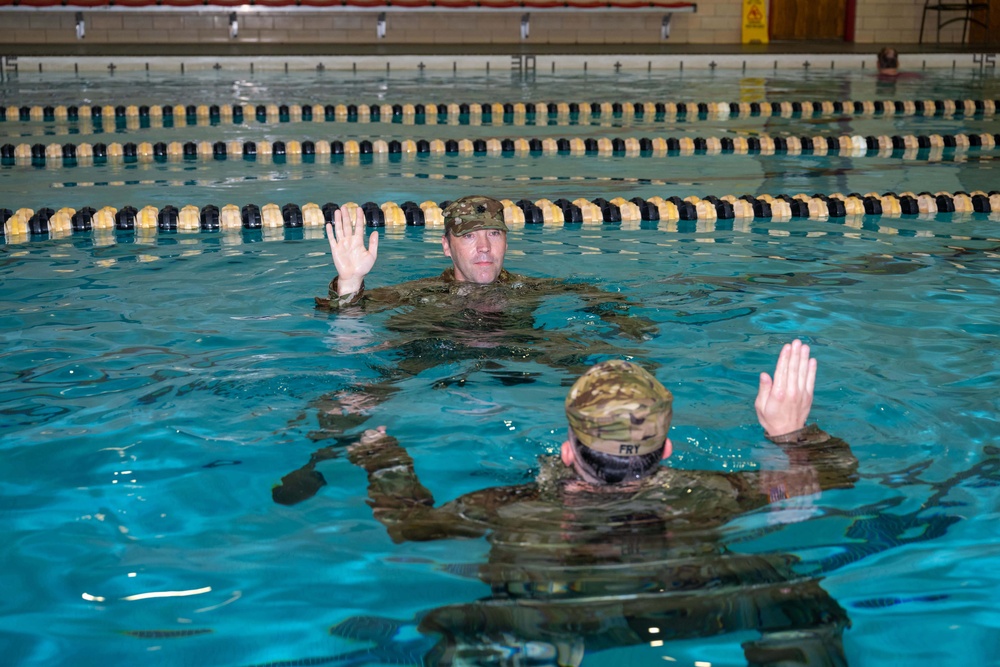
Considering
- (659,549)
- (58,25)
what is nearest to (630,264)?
(659,549)

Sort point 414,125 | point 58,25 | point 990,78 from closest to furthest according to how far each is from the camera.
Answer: point 414,125 → point 990,78 → point 58,25

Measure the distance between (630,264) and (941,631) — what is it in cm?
377

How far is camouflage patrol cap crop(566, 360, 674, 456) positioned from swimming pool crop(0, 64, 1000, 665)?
0.42 metres

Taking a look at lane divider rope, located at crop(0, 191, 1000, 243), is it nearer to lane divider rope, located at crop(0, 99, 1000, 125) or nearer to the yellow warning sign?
lane divider rope, located at crop(0, 99, 1000, 125)

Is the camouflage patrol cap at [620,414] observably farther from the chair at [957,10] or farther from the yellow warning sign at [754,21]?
the chair at [957,10]

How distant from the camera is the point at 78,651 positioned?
258 centimetres

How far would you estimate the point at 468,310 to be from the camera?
15.6ft

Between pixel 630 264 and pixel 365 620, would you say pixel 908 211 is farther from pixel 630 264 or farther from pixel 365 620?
pixel 365 620

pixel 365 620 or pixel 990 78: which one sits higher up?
pixel 990 78

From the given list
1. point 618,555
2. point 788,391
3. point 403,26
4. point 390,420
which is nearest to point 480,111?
point 403,26

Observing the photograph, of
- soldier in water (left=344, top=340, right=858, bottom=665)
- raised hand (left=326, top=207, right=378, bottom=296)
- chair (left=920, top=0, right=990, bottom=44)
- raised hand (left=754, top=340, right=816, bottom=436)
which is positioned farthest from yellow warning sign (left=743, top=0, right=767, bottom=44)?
soldier in water (left=344, top=340, right=858, bottom=665)

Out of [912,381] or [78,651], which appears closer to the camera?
[78,651]

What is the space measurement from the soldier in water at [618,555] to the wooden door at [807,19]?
20508 mm

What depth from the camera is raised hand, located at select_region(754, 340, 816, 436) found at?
2961mm
